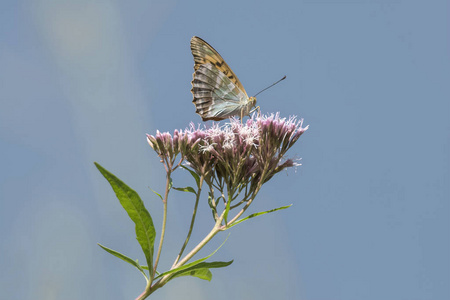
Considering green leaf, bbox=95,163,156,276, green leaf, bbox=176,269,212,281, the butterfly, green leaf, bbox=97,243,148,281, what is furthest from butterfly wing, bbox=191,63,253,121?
green leaf, bbox=97,243,148,281

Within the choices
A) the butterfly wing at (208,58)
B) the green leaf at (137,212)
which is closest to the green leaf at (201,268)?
the green leaf at (137,212)

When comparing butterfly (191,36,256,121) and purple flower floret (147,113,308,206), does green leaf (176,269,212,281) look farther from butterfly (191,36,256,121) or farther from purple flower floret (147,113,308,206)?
butterfly (191,36,256,121)

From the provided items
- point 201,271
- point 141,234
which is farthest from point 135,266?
point 201,271

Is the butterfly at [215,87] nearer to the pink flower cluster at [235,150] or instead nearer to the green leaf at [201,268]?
the pink flower cluster at [235,150]

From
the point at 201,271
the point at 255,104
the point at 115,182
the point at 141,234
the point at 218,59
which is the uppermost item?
the point at 218,59

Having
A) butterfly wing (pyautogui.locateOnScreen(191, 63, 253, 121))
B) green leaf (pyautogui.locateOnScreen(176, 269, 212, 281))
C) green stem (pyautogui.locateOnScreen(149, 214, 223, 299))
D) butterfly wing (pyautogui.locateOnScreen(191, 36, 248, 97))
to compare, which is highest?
butterfly wing (pyautogui.locateOnScreen(191, 36, 248, 97))

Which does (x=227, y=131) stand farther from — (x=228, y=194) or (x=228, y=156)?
(x=228, y=194)

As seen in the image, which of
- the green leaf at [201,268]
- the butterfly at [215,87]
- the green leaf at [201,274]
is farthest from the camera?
the butterfly at [215,87]

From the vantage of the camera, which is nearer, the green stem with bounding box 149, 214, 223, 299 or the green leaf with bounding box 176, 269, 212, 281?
the green stem with bounding box 149, 214, 223, 299
